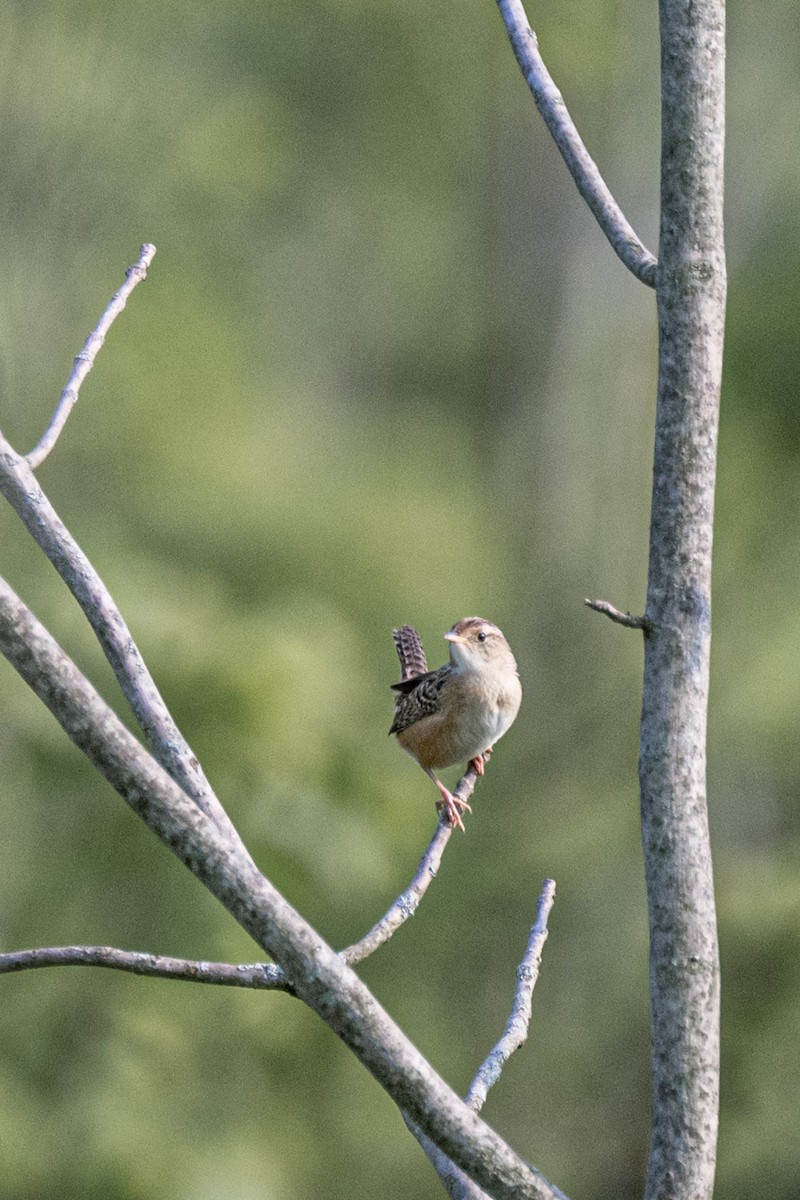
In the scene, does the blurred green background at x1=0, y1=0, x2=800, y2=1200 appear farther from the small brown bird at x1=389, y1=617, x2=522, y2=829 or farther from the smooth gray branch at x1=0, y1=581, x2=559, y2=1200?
the smooth gray branch at x1=0, y1=581, x2=559, y2=1200

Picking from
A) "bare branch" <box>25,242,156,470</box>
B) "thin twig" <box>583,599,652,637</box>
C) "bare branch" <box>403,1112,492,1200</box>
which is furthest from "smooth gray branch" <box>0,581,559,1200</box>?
"bare branch" <box>25,242,156,470</box>

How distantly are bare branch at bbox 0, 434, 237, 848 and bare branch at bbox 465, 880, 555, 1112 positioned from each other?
465 mm

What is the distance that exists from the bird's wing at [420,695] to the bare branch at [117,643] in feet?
7.87

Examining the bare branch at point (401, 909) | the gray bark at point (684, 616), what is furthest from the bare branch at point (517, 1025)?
the gray bark at point (684, 616)

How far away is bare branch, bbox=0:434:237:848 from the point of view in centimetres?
149

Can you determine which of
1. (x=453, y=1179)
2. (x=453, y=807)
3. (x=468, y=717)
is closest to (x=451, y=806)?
(x=453, y=807)

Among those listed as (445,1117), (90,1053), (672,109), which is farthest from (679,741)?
(90,1053)

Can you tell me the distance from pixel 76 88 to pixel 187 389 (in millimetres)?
1668

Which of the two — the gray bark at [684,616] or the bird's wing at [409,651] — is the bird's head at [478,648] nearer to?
the bird's wing at [409,651]

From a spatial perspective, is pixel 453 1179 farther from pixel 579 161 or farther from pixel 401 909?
pixel 579 161

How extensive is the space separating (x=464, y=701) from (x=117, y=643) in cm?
244

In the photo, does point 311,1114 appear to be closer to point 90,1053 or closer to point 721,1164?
point 90,1053

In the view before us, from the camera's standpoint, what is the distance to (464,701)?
3.90 meters

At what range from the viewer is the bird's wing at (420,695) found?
401 cm
